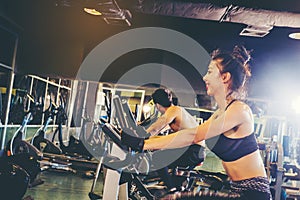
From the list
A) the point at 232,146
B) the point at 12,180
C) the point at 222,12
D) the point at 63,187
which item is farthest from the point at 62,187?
the point at 222,12

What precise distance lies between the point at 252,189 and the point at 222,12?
1.79 metres

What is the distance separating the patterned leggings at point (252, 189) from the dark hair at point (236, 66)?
38.0 inches

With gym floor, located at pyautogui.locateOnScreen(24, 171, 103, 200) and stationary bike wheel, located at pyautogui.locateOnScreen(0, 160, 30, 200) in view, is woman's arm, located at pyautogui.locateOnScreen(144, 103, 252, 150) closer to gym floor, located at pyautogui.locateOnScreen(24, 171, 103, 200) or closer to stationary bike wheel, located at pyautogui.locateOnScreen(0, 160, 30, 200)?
gym floor, located at pyautogui.locateOnScreen(24, 171, 103, 200)

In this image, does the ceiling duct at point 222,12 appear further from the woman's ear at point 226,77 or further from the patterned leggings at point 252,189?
the patterned leggings at point 252,189

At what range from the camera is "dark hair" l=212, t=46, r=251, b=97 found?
383 centimetres

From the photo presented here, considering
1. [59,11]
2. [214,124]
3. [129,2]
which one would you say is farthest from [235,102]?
[59,11]

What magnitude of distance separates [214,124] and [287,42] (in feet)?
5.20

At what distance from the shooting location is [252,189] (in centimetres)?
351

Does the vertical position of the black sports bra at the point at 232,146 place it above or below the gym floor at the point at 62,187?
above

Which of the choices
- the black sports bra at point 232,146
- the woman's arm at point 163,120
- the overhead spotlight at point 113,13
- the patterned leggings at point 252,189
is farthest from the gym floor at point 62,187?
the overhead spotlight at point 113,13

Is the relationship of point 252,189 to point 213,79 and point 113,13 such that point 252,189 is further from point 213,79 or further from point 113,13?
point 113,13

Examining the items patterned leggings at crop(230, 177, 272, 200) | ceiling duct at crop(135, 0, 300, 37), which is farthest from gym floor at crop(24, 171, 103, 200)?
ceiling duct at crop(135, 0, 300, 37)

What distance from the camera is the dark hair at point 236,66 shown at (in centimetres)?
383

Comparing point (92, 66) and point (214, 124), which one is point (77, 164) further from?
point (214, 124)
